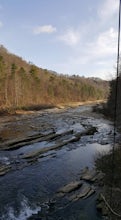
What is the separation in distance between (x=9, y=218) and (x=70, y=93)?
11694cm

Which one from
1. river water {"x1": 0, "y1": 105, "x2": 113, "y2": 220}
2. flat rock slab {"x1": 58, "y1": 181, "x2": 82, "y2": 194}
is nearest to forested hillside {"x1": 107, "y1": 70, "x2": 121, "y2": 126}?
river water {"x1": 0, "y1": 105, "x2": 113, "y2": 220}

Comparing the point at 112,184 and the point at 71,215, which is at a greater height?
the point at 112,184

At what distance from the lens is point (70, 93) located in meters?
129

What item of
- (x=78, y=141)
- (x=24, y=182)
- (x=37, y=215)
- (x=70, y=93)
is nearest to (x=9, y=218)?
(x=37, y=215)

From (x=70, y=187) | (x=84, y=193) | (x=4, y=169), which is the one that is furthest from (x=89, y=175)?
(x=4, y=169)

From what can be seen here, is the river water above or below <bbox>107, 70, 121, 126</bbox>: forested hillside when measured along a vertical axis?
below

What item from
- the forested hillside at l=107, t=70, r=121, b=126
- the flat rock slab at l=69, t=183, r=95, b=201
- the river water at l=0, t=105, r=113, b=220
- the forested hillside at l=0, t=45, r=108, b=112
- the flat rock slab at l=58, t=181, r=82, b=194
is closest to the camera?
the river water at l=0, t=105, r=113, b=220

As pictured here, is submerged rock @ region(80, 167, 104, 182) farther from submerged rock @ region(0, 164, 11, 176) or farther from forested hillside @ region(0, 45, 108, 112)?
forested hillside @ region(0, 45, 108, 112)

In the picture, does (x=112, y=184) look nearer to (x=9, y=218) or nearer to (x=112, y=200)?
(x=112, y=200)

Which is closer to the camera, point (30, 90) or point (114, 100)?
point (114, 100)

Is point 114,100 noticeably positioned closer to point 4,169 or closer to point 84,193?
point 4,169

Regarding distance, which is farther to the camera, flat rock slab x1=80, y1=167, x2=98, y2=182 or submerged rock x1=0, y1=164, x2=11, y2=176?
submerged rock x1=0, y1=164, x2=11, y2=176

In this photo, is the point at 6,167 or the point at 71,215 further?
the point at 6,167

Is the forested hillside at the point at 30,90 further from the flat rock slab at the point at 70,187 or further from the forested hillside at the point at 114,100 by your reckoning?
the flat rock slab at the point at 70,187
